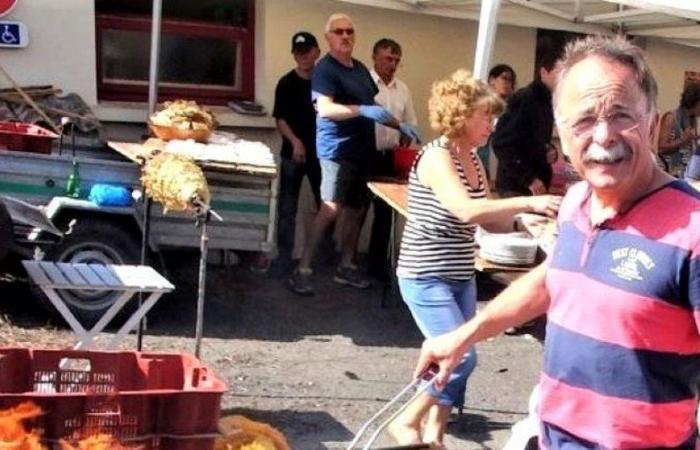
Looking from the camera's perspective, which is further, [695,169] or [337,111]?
[695,169]

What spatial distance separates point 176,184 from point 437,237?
1357 millimetres

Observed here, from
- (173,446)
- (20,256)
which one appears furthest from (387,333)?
(173,446)

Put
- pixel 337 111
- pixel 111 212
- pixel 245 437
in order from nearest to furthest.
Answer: pixel 245 437, pixel 111 212, pixel 337 111

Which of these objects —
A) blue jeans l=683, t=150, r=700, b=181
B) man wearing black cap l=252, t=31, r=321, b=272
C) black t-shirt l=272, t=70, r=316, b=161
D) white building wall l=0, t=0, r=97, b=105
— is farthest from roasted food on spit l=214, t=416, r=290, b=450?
white building wall l=0, t=0, r=97, b=105

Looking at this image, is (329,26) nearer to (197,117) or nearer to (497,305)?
(197,117)

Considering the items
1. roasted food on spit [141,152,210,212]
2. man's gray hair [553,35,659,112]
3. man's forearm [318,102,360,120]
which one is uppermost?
man's gray hair [553,35,659,112]

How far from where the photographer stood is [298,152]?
9500mm

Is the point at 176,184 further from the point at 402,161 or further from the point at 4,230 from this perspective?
the point at 402,161

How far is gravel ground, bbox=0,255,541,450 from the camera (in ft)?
21.4

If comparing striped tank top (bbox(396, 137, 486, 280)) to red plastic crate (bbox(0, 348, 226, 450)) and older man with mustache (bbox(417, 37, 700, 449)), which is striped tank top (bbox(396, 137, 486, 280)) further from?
older man with mustache (bbox(417, 37, 700, 449))

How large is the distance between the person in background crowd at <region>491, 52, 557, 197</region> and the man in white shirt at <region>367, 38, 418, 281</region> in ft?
3.03

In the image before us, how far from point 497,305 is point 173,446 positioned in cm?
162

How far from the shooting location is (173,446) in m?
4.36

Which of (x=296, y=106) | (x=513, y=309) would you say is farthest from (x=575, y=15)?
(x=513, y=309)
